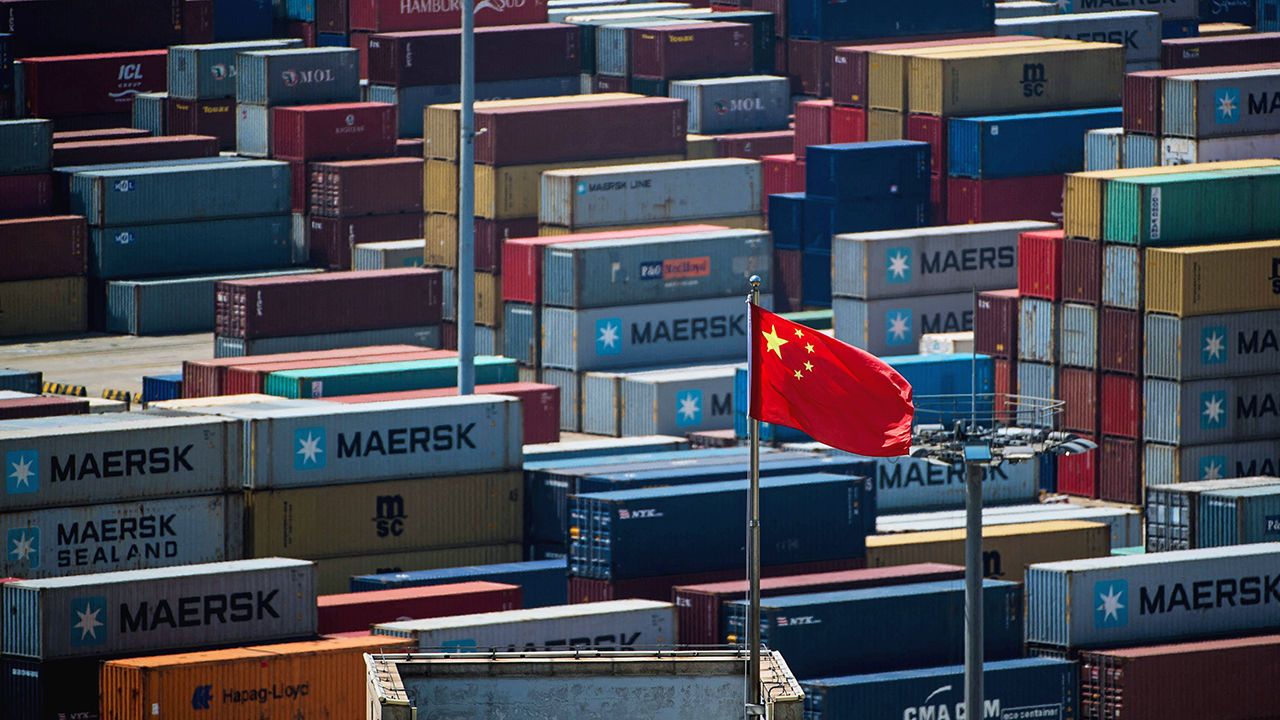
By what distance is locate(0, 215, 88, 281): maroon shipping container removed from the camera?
98.6 m

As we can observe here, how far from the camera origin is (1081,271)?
72250 millimetres

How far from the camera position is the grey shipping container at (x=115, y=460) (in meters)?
56.4

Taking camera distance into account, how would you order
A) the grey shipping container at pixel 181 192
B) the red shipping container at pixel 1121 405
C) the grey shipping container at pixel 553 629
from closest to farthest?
the grey shipping container at pixel 553 629, the red shipping container at pixel 1121 405, the grey shipping container at pixel 181 192

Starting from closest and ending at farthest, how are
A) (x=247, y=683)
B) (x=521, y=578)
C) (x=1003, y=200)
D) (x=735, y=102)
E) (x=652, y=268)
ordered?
(x=247, y=683)
(x=521, y=578)
(x=652, y=268)
(x=1003, y=200)
(x=735, y=102)

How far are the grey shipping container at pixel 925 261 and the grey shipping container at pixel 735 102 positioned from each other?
27.4 meters

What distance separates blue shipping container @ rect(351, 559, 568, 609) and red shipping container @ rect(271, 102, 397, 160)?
153 feet

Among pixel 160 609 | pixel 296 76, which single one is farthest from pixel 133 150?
pixel 160 609

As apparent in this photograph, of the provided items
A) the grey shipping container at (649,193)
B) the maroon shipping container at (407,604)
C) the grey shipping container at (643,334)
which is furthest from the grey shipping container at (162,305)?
the maroon shipping container at (407,604)

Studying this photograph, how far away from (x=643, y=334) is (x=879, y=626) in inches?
1104

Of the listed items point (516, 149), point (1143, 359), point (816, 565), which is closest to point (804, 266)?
point (516, 149)

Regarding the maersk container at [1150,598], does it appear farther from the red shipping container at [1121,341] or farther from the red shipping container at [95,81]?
the red shipping container at [95,81]

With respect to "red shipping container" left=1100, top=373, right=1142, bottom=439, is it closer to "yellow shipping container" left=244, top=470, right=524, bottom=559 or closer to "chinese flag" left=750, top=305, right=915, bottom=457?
"yellow shipping container" left=244, top=470, right=524, bottom=559

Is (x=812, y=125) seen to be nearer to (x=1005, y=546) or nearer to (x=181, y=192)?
(x=181, y=192)

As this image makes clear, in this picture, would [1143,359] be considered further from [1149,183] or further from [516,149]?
[516,149]
